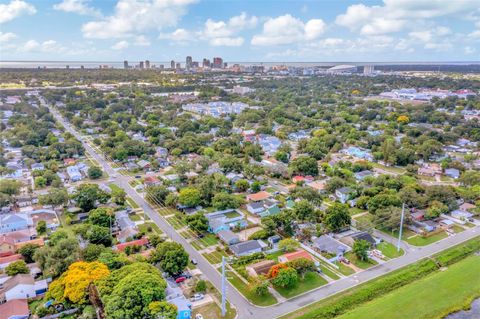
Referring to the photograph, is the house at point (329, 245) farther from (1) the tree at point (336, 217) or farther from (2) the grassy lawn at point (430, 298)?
(2) the grassy lawn at point (430, 298)

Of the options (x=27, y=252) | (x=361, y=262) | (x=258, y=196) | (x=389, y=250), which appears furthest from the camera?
(x=258, y=196)

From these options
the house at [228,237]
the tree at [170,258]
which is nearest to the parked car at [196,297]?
the tree at [170,258]

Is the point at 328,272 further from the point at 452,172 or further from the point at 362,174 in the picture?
the point at 452,172

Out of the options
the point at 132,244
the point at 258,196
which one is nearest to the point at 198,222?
the point at 132,244

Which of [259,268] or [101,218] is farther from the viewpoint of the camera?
[101,218]

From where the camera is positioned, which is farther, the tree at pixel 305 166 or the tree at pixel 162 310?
the tree at pixel 305 166

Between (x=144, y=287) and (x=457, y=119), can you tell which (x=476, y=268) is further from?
(x=457, y=119)
